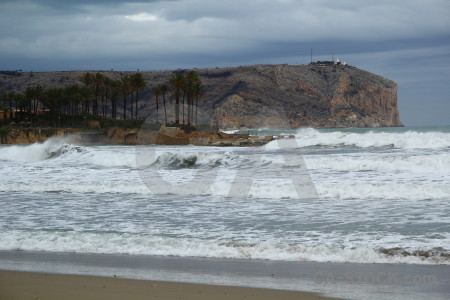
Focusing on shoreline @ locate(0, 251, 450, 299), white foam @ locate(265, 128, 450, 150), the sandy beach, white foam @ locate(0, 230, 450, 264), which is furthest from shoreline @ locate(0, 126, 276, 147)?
the sandy beach

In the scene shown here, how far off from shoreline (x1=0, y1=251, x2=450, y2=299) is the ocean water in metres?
0.52

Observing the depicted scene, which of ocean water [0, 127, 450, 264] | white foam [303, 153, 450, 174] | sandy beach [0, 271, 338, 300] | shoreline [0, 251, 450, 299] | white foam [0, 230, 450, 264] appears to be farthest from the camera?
white foam [303, 153, 450, 174]

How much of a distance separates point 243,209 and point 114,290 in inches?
320

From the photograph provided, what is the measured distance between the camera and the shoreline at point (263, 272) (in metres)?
7.72

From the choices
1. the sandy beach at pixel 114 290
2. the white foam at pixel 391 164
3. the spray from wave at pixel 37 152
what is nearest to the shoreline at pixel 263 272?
the sandy beach at pixel 114 290

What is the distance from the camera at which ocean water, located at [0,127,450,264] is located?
34.9 ft

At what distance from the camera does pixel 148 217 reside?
14.4 meters

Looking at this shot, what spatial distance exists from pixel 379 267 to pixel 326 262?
3.10ft

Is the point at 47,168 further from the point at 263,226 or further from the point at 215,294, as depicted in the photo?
the point at 215,294

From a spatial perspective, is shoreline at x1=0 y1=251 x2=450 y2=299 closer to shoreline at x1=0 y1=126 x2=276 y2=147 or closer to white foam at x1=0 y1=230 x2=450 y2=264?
white foam at x1=0 y1=230 x2=450 y2=264

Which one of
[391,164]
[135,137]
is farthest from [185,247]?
[135,137]

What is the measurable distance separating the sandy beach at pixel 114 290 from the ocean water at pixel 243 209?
91.9 inches

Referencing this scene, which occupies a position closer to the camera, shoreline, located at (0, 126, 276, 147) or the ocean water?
the ocean water

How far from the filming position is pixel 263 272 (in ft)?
29.1
